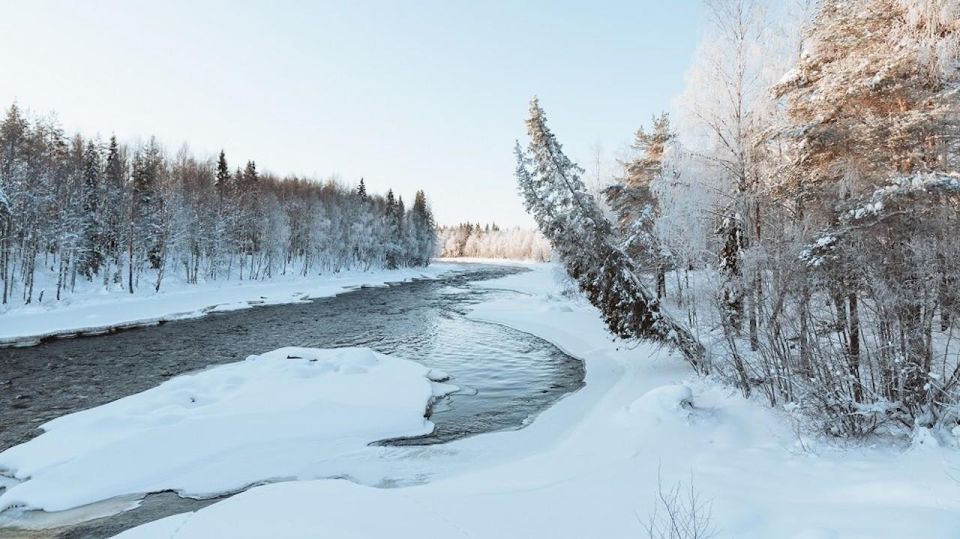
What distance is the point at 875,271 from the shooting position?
300 inches

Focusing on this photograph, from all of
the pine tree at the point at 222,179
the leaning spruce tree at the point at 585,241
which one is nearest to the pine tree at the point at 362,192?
the pine tree at the point at 222,179

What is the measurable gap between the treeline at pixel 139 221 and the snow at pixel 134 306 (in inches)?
75.9

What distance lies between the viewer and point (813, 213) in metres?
10.7

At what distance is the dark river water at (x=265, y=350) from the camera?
1096cm

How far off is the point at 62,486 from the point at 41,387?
28.7ft

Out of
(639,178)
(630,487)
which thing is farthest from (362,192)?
(630,487)

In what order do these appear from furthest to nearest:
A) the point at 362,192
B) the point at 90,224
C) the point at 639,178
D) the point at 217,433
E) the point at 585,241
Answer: the point at 362,192 < the point at 90,224 < the point at 639,178 < the point at 585,241 < the point at 217,433

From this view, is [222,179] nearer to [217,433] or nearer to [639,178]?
[639,178]

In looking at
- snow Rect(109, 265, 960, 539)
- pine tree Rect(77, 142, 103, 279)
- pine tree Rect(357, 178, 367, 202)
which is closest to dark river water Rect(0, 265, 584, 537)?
snow Rect(109, 265, 960, 539)

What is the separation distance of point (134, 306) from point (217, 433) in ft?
85.4

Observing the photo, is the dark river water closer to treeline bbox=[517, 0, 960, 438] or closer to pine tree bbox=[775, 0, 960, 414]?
treeline bbox=[517, 0, 960, 438]

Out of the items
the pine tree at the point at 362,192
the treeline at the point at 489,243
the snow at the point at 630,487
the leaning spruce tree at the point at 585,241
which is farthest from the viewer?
the treeline at the point at 489,243

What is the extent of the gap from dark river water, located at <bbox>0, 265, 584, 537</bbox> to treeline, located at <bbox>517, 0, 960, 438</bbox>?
4.63 meters

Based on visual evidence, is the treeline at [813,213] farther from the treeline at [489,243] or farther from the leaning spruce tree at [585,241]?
the treeline at [489,243]
